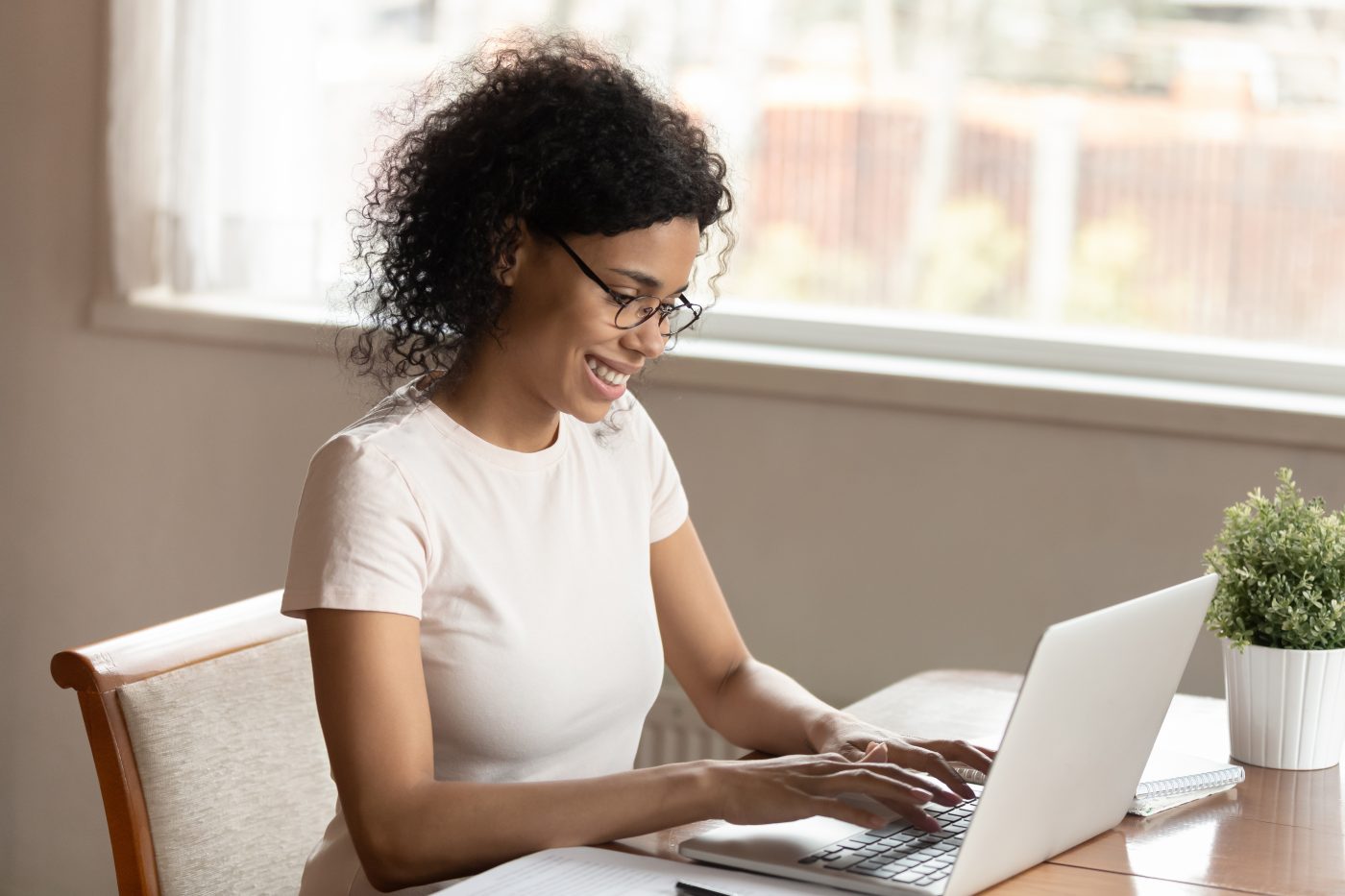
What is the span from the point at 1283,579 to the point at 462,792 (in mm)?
741

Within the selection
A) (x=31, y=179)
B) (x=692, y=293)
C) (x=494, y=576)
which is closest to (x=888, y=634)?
(x=692, y=293)

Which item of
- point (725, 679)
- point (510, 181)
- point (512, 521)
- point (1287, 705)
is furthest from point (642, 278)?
point (1287, 705)

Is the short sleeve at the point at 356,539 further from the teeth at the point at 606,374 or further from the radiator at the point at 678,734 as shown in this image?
the radiator at the point at 678,734

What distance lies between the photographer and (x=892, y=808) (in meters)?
1.13

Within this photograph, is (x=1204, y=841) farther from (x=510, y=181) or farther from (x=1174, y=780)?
(x=510, y=181)

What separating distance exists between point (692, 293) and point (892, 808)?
151 cm

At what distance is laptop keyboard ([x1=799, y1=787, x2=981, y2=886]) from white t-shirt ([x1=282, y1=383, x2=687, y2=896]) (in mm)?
354

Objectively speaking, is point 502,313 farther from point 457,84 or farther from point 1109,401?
point 1109,401

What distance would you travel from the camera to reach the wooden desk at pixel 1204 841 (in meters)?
1.12

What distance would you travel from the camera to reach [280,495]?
2.71 meters

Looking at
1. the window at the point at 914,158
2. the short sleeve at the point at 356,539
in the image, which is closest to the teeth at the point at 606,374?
the short sleeve at the point at 356,539

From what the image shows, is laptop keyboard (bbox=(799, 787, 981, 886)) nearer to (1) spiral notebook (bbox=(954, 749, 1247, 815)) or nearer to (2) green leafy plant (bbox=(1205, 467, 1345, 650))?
(1) spiral notebook (bbox=(954, 749, 1247, 815))

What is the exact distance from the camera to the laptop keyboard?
3.47 ft

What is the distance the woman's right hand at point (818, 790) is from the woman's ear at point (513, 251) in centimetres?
→ 49
